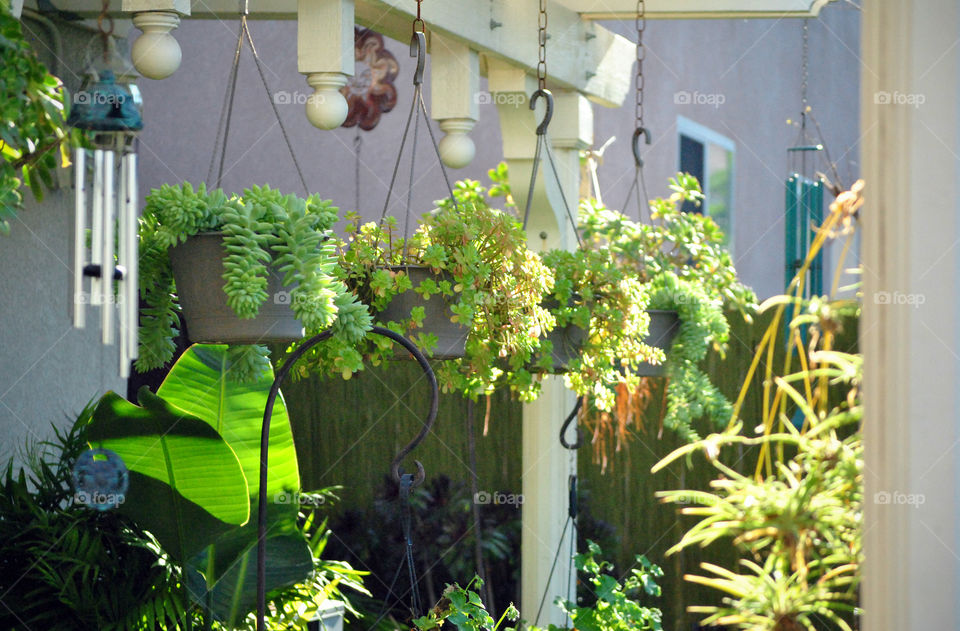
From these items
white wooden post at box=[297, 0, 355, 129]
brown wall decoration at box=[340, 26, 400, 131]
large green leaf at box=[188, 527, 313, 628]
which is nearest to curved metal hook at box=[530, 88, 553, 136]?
white wooden post at box=[297, 0, 355, 129]

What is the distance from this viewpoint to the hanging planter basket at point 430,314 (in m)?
2.65

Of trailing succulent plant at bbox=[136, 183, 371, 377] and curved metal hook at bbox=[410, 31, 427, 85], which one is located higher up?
curved metal hook at bbox=[410, 31, 427, 85]

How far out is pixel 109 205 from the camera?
193 cm

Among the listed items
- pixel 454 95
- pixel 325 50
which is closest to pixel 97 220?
pixel 325 50

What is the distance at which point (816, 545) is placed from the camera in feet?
4.14

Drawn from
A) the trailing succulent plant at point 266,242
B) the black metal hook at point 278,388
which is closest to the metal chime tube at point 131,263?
the trailing succulent plant at point 266,242

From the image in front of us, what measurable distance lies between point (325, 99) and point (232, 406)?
1.58 m

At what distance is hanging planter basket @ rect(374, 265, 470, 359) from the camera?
2.65 metres

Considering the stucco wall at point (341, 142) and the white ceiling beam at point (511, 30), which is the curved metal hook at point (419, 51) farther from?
the stucco wall at point (341, 142)

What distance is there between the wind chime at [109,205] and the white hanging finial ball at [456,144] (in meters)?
1.38

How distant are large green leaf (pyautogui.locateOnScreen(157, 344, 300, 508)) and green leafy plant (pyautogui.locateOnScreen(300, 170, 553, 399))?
1323 mm

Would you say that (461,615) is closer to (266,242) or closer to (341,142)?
(266,242)

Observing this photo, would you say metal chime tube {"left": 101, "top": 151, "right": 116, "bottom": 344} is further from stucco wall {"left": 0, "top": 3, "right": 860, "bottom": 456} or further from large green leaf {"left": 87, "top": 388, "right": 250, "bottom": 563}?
stucco wall {"left": 0, "top": 3, "right": 860, "bottom": 456}

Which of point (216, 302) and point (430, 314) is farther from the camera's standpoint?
point (430, 314)
